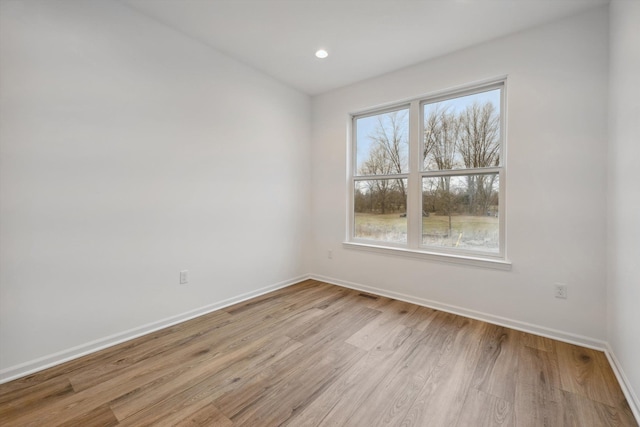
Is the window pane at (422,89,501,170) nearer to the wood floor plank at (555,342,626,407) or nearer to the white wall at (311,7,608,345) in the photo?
the white wall at (311,7,608,345)

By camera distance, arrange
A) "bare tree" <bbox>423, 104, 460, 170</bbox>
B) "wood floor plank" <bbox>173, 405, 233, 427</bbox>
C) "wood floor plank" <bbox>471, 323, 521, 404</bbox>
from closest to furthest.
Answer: "wood floor plank" <bbox>173, 405, 233, 427</bbox>, "wood floor plank" <bbox>471, 323, 521, 404</bbox>, "bare tree" <bbox>423, 104, 460, 170</bbox>

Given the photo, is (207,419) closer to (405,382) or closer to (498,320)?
(405,382)

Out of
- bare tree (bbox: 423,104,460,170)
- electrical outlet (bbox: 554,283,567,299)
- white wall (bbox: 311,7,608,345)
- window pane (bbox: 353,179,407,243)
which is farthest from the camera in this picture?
window pane (bbox: 353,179,407,243)

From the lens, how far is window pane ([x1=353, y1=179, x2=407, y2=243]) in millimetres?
3297

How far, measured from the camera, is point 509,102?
2.48 metres

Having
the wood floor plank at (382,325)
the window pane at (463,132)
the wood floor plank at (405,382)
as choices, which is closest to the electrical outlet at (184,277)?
the wood floor plank at (382,325)

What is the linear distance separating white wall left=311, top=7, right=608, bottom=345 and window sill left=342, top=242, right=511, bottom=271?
59mm

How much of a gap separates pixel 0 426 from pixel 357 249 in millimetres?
3086

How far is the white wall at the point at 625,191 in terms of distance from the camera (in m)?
1.57

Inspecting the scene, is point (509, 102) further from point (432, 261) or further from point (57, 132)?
point (57, 132)

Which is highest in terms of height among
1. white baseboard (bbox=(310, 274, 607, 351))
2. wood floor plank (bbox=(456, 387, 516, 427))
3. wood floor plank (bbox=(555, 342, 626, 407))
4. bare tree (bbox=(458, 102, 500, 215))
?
bare tree (bbox=(458, 102, 500, 215))

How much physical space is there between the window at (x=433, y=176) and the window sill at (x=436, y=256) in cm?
2

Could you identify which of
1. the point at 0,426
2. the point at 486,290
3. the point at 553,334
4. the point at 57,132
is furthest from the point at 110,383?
the point at 553,334

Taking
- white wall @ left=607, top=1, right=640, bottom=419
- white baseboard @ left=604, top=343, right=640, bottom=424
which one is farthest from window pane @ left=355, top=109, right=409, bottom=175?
white baseboard @ left=604, top=343, right=640, bottom=424
